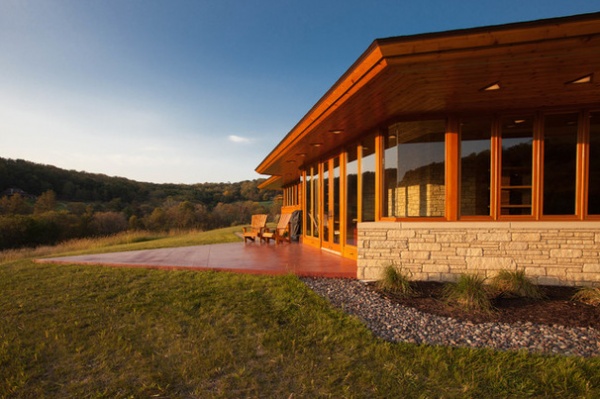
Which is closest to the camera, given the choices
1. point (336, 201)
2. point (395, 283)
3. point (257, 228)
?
point (395, 283)

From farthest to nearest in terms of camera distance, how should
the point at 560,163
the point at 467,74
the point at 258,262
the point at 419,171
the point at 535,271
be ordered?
1. the point at 258,262
2. the point at 419,171
3. the point at 560,163
4. the point at 535,271
5. the point at 467,74

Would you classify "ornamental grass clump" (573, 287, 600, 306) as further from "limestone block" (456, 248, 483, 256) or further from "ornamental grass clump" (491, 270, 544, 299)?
"limestone block" (456, 248, 483, 256)

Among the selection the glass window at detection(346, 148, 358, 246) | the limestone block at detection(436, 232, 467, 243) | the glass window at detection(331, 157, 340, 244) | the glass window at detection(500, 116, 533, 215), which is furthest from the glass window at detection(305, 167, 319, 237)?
the glass window at detection(500, 116, 533, 215)

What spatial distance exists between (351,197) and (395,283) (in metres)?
2.77

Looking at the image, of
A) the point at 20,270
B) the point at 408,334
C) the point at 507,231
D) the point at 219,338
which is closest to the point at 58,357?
the point at 219,338

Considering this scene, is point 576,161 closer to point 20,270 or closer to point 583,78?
point 583,78

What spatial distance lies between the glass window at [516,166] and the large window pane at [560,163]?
0.87ft

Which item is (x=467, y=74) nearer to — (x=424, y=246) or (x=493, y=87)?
(x=493, y=87)

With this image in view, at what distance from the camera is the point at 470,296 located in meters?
4.16

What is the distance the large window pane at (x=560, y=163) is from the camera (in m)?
5.32

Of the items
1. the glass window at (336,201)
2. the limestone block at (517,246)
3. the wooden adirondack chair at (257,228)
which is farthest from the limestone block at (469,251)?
the wooden adirondack chair at (257,228)

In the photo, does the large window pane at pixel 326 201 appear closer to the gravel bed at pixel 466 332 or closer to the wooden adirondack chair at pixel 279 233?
the wooden adirondack chair at pixel 279 233

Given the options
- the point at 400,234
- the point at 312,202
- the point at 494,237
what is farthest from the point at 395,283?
the point at 312,202

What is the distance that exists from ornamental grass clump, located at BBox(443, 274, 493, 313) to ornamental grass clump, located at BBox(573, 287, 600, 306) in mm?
1323
